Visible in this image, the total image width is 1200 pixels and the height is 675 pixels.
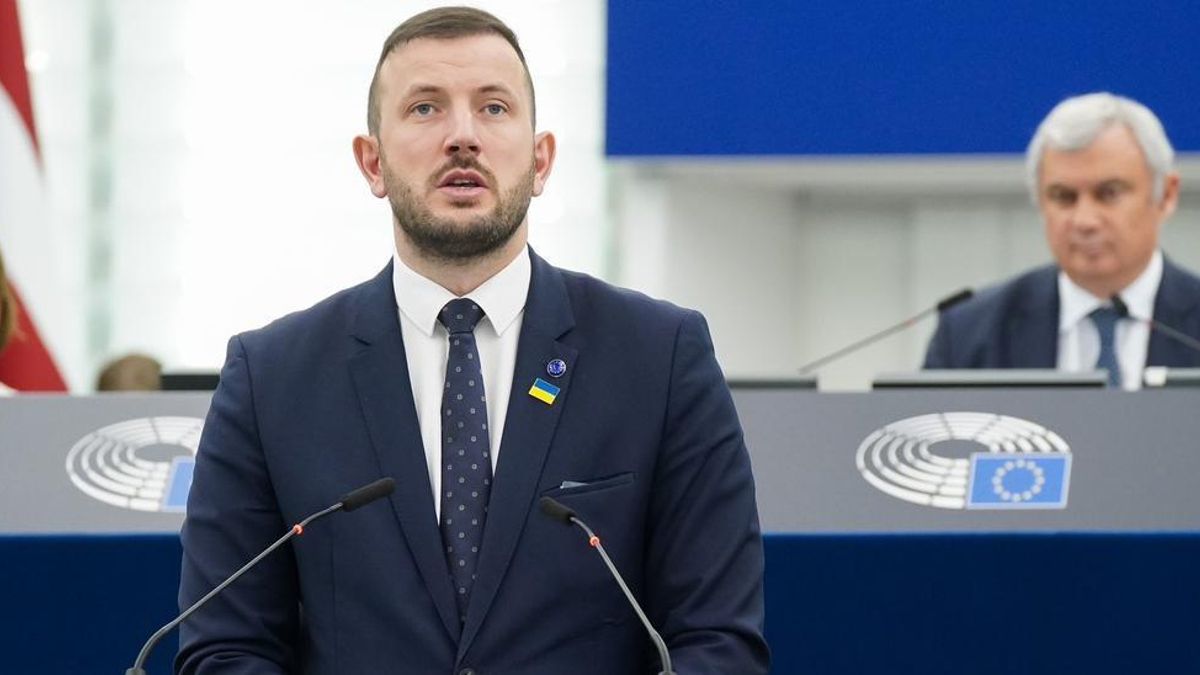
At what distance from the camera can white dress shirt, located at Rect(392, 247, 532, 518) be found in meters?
2.14

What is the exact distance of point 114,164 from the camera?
684cm

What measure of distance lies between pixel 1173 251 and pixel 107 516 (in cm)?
427

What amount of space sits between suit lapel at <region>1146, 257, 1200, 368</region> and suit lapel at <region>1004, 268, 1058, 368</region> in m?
0.19

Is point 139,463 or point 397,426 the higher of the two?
point 397,426

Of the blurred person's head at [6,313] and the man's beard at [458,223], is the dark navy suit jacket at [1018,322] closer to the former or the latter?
the blurred person's head at [6,313]

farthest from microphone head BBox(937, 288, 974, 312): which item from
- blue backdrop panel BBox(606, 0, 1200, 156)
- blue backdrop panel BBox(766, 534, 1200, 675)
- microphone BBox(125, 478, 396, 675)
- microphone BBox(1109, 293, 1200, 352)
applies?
blue backdrop panel BBox(606, 0, 1200, 156)

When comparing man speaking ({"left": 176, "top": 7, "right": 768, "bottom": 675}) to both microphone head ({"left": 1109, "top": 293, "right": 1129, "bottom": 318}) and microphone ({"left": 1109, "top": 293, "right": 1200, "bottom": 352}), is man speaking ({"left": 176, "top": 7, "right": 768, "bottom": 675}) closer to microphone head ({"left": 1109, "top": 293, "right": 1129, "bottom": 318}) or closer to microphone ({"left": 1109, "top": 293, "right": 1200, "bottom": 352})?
microphone ({"left": 1109, "top": 293, "right": 1200, "bottom": 352})

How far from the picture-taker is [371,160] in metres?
2.22

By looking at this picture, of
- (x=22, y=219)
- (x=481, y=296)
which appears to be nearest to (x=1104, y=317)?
(x=481, y=296)

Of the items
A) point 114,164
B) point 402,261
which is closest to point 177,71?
point 114,164

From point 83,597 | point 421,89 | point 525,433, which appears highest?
point 421,89

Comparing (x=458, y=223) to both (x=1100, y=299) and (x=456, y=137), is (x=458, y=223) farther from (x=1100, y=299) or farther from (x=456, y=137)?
(x=1100, y=299)

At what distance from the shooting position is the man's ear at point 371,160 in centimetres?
220

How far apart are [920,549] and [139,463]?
112cm
